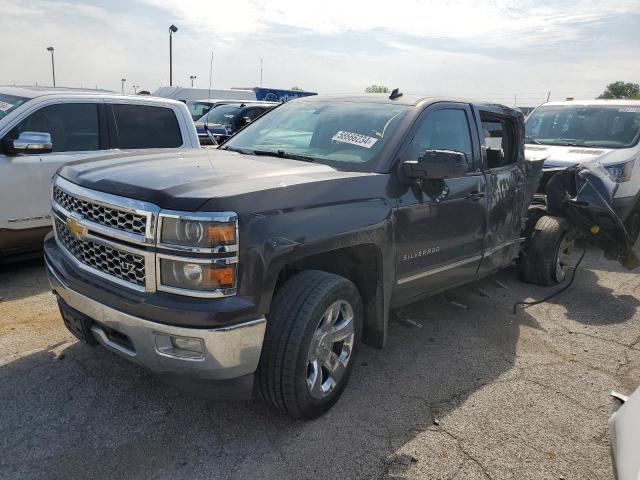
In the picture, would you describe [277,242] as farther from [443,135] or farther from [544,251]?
[544,251]

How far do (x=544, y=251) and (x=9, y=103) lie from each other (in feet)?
18.6

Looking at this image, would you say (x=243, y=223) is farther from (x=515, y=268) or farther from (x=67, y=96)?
(x=515, y=268)

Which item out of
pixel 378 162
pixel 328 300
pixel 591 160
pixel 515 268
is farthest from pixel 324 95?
pixel 591 160

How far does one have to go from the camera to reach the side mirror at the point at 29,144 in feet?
15.1

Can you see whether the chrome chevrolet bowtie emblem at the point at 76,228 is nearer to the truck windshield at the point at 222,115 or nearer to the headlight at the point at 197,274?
the headlight at the point at 197,274

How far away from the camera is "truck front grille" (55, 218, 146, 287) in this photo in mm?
2539

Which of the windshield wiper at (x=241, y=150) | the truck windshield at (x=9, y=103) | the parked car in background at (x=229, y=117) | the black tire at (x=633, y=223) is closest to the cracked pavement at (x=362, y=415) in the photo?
the windshield wiper at (x=241, y=150)

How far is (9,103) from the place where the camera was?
518cm

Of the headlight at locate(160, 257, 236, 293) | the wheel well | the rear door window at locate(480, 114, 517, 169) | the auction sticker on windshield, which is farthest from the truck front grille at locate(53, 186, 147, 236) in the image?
the rear door window at locate(480, 114, 517, 169)

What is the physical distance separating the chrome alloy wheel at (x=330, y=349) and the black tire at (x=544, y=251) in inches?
127

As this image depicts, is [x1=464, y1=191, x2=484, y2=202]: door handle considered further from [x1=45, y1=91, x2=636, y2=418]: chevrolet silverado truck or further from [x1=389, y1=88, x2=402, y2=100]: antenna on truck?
[x1=389, y1=88, x2=402, y2=100]: antenna on truck

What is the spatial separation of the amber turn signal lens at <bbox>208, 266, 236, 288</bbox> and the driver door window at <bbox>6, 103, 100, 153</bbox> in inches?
145

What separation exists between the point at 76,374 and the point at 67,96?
3.16 m

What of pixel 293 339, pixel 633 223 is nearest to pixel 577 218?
pixel 633 223
